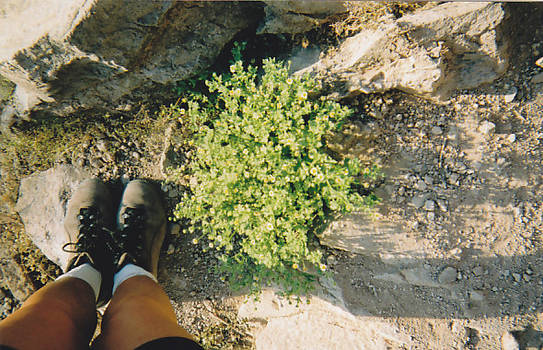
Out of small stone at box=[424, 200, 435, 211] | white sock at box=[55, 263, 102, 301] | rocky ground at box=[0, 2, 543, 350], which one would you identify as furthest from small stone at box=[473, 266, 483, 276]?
white sock at box=[55, 263, 102, 301]

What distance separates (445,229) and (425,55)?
1.71m

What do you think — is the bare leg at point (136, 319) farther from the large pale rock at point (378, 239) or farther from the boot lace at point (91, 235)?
the large pale rock at point (378, 239)

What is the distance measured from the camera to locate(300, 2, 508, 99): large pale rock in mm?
2953

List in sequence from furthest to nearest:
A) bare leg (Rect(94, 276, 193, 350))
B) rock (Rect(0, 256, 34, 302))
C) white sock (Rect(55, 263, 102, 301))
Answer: rock (Rect(0, 256, 34, 302)) → white sock (Rect(55, 263, 102, 301)) → bare leg (Rect(94, 276, 193, 350))

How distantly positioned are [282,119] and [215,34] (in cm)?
131

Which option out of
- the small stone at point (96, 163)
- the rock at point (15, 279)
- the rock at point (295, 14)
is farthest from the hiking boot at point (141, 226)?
the rock at point (295, 14)

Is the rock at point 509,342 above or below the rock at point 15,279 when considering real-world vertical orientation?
above

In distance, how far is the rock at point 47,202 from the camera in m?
4.18

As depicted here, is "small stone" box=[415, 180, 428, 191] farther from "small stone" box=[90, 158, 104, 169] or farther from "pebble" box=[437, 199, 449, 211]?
"small stone" box=[90, 158, 104, 169]

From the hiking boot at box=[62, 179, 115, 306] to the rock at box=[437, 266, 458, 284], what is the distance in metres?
3.46

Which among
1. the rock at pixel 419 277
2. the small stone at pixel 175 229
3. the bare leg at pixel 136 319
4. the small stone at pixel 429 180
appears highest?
the small stone at pixel 429 180

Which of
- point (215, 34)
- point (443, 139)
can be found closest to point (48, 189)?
point (215, 34)

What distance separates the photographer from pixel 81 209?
3832mm

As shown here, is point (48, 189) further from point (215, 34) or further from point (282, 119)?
point (282, 119)
